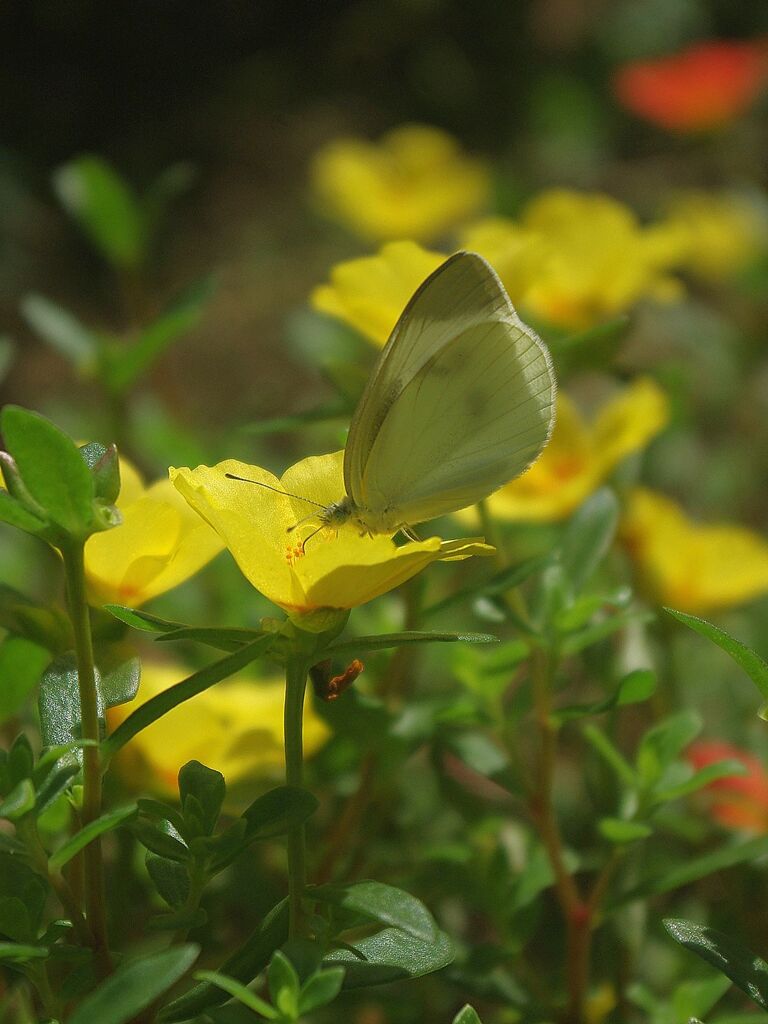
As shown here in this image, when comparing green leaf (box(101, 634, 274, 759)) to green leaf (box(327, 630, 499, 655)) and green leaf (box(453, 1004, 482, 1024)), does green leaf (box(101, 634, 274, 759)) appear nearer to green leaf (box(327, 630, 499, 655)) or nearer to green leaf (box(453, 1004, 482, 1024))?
green leaf (box(327, 630, 499, 655))

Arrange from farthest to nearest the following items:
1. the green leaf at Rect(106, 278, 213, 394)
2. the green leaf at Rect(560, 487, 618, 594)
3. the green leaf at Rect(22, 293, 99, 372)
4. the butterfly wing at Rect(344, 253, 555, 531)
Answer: the green leaf at Rect(22, 293, 99, 372) → the green leaf at Rect(106, 278, 213, 394) → the green leaf at Rect(560, 487, 618, 594) → the butterfly wing at Rect(344, 253, 555, 531)

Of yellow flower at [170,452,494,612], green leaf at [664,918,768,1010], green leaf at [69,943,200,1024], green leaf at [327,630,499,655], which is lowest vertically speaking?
green leaf at [664,918,768,1010]

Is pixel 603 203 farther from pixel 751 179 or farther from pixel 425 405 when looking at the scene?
pixel 751 179

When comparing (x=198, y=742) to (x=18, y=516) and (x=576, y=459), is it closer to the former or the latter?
(x=18, y=516)

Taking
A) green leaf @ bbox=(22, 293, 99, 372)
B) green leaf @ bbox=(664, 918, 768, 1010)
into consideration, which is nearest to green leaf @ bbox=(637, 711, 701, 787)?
green leaf @ bbox=(664, 918, 768, 1010)

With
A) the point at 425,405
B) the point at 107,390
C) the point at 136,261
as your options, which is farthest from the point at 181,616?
the point at 425,405

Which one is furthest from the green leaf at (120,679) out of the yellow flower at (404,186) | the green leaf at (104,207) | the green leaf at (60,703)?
the yellow flower at (404,186)

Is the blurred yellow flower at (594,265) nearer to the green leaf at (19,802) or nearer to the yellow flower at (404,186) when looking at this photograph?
the green leaf at (19,802)
